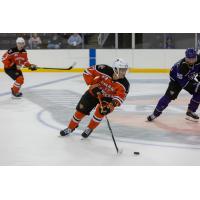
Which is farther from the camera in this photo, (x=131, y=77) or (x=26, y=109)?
(x=131, y=77)

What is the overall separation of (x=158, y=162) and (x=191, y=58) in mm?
1361

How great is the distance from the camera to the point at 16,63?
6.04m

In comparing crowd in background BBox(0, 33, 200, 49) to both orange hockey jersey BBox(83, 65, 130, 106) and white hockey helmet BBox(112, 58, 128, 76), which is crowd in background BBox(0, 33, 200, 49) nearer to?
orange hockey jersey BBox(83, 65, 130, 106)

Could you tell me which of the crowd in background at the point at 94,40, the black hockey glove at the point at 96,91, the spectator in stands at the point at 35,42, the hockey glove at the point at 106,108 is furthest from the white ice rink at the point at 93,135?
the spectator in stands at the point at 35,42

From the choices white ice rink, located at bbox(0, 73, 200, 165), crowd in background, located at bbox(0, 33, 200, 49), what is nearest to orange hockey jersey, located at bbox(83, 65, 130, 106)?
white ice rink, located at bbox(0, 73, 200, 165)

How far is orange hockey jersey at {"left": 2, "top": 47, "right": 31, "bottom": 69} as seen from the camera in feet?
19.6

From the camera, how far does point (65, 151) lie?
329cm

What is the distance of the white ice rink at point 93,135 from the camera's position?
122 inches

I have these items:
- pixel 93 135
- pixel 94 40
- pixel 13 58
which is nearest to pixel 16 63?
pixel 13 58

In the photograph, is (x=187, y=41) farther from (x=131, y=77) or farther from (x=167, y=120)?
(x=167, y=120)

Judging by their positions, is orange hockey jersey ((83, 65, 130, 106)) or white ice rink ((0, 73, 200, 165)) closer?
white ice rink ((0, 73, 200, 165))

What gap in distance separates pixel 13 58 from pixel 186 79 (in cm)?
303

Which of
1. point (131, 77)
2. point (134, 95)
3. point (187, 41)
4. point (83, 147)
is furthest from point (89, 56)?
point (83, 147)

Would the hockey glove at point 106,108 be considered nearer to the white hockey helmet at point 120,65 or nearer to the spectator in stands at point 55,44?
the white hockey helmet at point 120,65
